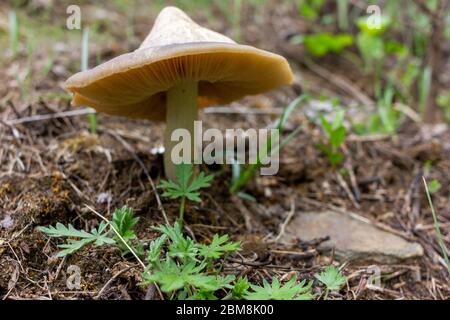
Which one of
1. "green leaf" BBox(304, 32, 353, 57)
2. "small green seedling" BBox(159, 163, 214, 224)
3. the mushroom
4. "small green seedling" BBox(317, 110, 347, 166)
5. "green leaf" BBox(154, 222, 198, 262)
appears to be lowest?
"green leaf" BBox(154, 222, 198, 262)

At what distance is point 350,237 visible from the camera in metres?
2.30

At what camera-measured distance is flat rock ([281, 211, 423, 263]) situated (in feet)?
7.14

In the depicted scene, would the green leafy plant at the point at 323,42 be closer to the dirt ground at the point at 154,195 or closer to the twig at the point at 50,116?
the dirt ground at the point at 154,195

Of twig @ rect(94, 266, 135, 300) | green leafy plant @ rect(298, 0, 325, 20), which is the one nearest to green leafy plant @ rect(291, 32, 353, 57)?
green leafy plant @ rect(298, 0, 325, 20)

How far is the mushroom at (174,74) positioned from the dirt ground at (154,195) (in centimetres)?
30

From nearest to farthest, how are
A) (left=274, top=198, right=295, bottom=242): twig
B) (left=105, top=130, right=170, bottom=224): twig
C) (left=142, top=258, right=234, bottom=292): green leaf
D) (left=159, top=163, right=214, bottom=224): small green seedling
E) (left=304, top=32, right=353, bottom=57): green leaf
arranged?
(left=142, top=258, right=234, bottom=292): green leaf < (left=159, top=163, right=214, bottom=224): small green seedling < (left=105, top=130, right=170, bottom=224): twig < (left=274, top=198, right=295, bottom=242): twig < (left=304, top=32, right=353, bottom=57): green leaf

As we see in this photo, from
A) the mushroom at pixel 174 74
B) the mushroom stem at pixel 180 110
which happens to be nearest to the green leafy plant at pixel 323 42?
the mushroom at pixel 174 74

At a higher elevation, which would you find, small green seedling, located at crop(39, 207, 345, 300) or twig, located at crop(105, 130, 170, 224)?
twig, located at crop(105, 130, 170, 224)

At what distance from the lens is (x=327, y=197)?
2.71 metres

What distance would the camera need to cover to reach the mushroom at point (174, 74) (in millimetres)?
1693

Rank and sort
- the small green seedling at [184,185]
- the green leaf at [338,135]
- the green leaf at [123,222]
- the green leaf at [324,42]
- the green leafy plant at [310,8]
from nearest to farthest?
the green leaf at [123,222], the small green seedling at [184,185], the green leaf at [338,135], the green leaf at [324,42], the green leafy plant at [310,8]

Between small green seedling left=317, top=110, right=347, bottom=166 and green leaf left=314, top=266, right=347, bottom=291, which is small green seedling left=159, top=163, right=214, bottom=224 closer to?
green leaf left=314, top=266, right=347, bottom=291

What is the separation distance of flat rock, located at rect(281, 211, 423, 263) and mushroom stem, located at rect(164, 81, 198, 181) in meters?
0.76

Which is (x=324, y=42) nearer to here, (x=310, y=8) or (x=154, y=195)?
(x=310, y=8)
